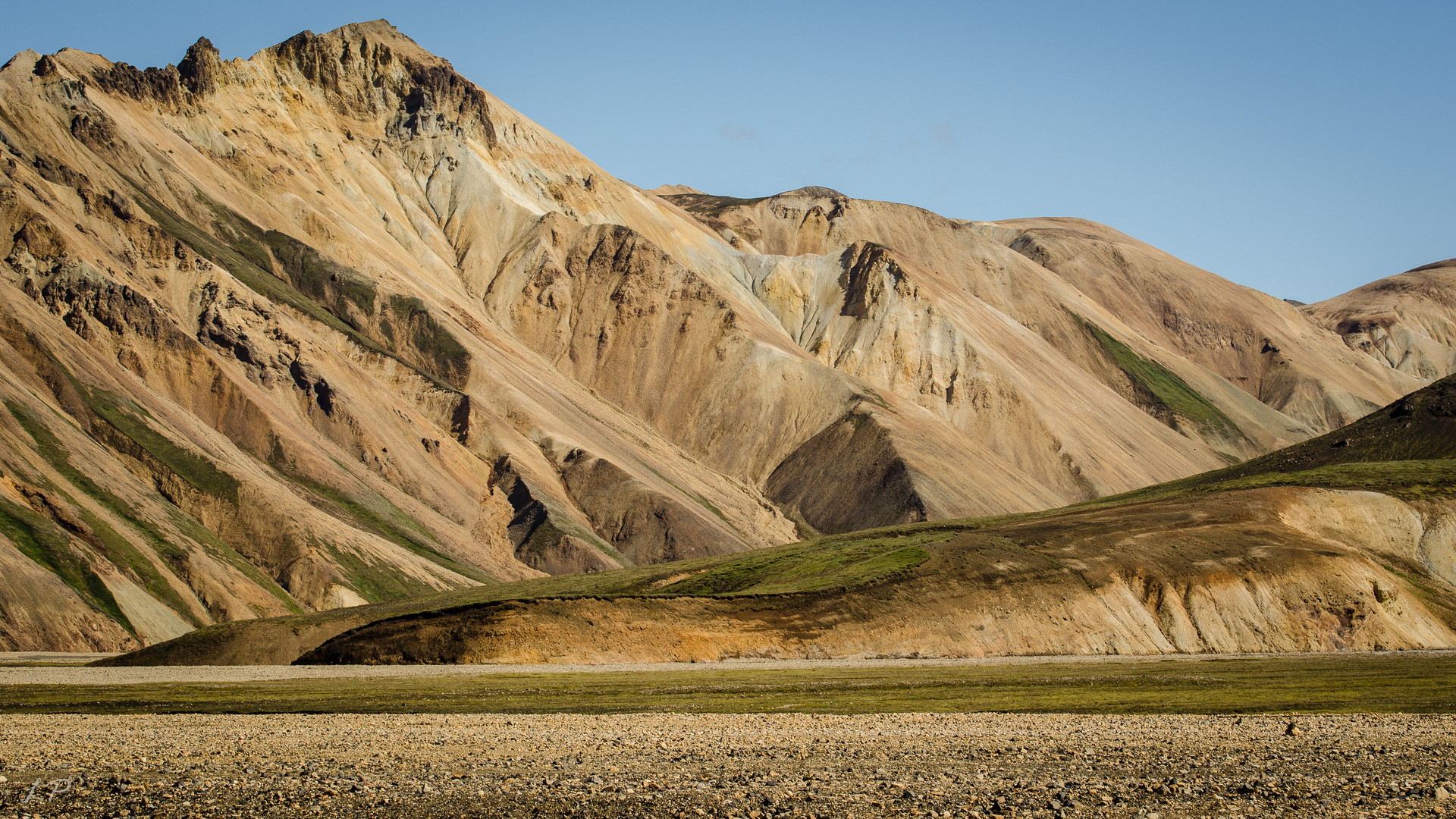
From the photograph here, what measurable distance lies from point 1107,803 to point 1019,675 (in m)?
24.3

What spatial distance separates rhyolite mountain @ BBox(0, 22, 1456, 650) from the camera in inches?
3669

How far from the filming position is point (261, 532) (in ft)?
313

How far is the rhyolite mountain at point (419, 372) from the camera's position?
306ft

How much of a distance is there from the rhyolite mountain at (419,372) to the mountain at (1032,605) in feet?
105

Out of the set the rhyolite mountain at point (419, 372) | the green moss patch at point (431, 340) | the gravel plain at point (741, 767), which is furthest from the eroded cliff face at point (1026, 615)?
the green moss patch at point (431, 340)

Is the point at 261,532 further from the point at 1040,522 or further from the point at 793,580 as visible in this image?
the point at 1040,522

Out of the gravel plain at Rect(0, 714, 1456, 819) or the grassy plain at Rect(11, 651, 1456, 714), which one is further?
the grassy plain at Rect(11, 651, 1456, 714)

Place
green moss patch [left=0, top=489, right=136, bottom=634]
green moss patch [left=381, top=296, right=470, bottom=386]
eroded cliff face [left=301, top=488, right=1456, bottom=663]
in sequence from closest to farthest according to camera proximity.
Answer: eroded cliff face [left=301, top=488, right=1456, bottom=663] < green moss patch [left=0, top=489, right=136, bottom=634] < green moss patch [left=381, top=296, right=470, bottom=386]

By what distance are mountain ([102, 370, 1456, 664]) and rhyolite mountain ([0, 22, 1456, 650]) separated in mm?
32006

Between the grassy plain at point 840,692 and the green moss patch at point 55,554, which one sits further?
the green moss patch at point 55,554

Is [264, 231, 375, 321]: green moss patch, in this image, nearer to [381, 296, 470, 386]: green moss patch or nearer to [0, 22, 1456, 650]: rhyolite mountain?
[0, 22, 1456, 650]: rhyolite mountain
